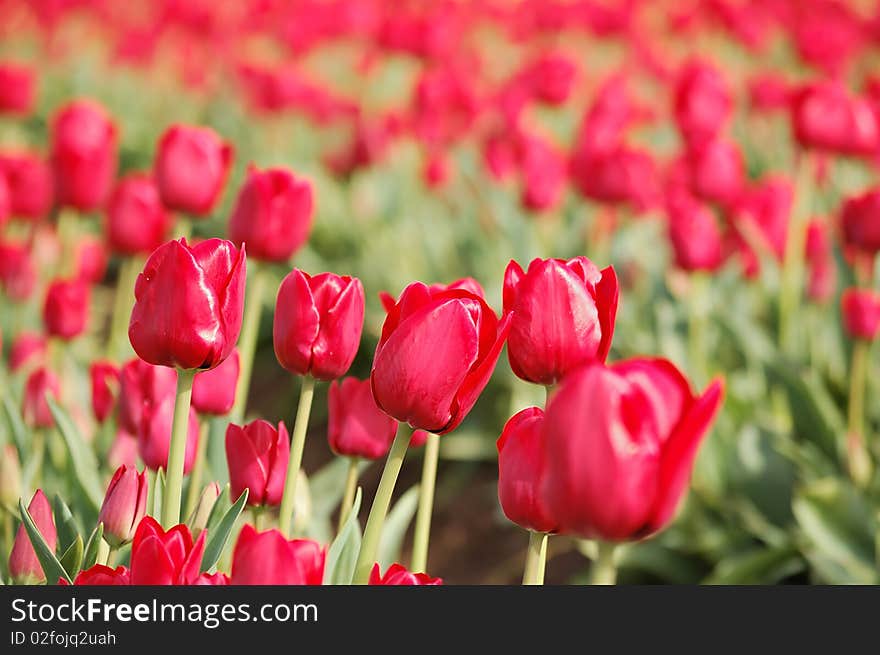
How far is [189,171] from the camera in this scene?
149 centimetres

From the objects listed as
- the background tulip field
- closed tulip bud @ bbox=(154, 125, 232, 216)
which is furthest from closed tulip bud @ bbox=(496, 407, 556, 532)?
closed tulip bud @ bbox=(154, 125, 232, 216)

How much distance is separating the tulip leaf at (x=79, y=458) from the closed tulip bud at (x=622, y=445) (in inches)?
28.3

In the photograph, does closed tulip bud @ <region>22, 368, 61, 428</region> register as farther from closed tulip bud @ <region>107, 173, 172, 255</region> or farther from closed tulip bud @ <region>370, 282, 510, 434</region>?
closed tulip bud @ <region>370, 282, 510, 434</region>

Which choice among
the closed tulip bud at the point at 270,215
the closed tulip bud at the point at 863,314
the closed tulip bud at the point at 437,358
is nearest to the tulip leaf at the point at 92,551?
the closed tulip bud at the point at 437,358

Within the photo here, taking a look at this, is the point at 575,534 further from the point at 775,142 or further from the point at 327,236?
the point at 775,142

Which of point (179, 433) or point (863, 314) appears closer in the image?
point (179, 433)

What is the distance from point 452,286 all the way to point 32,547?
448 millimetres

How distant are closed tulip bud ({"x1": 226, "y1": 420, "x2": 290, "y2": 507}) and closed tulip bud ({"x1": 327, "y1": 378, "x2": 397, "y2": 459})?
0.06m

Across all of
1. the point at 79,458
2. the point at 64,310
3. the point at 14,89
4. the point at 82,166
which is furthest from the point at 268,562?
the point at 14,89

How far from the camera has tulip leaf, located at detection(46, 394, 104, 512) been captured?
3.89 feet

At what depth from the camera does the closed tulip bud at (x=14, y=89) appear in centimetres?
286

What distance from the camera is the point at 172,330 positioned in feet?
2.65

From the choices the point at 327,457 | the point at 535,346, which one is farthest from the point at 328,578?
the point at 327,457

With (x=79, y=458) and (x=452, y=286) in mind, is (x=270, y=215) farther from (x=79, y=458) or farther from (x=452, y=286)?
(x=452, y=286)
